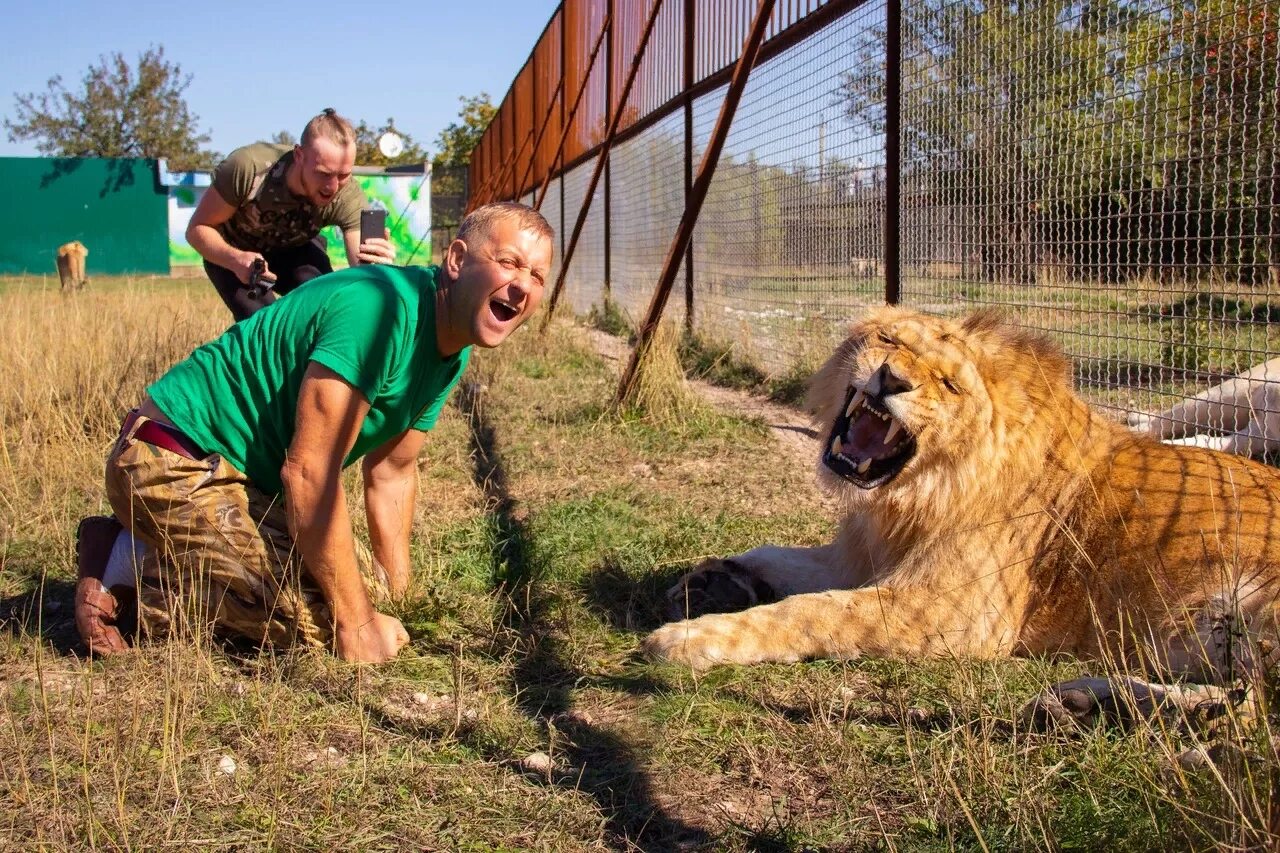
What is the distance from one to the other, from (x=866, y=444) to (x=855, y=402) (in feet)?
0.58

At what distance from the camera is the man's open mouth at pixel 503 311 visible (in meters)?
3.51

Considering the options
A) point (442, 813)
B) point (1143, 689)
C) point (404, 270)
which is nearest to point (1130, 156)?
point (1143, 689)

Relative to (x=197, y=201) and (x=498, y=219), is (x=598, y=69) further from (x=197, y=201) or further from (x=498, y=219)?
(x=197, y=201)

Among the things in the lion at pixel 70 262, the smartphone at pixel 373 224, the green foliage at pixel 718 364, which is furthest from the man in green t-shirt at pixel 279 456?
the lion at pixel 70 262

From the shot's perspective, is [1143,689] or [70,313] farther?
[70,313]

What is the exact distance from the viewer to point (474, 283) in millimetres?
3439

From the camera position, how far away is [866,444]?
3561 mm

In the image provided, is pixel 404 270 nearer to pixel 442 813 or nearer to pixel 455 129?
pixel 442 813

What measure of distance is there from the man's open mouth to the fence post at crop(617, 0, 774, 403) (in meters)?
3.10

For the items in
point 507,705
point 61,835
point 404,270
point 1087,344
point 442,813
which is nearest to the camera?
point 61,835

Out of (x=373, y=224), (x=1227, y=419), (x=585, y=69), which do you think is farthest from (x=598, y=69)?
(x=1227, y=419)

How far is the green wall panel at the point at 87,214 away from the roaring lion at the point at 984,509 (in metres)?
36.4

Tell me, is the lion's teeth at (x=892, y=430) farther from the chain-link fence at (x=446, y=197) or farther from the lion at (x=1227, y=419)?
the chain-link fence at (x=446, y=197)

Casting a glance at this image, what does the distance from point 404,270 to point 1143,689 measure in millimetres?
2406
